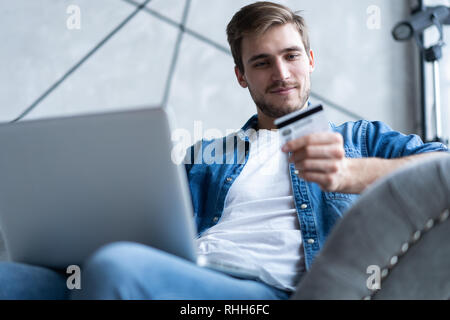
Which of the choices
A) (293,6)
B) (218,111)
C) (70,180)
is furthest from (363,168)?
(293,6)

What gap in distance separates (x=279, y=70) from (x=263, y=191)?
39 cm

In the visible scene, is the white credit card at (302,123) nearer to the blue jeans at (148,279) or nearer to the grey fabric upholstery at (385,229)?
the grey fabric upholstery at (385,229)

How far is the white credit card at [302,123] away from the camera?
2.68ft

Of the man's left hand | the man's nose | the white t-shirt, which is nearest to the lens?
the man's left hand

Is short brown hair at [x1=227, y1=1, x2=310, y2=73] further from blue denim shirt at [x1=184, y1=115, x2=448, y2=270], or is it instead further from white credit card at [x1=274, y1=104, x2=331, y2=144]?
white credit card at [x1=274, y1=104, x2=331, y2=144]

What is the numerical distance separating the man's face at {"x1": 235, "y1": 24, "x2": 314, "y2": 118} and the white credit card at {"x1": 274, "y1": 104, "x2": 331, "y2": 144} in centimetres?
60

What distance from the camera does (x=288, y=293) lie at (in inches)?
39.7

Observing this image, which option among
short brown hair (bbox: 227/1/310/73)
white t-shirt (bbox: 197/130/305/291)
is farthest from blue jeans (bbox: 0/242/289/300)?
short brown hair (bbox: 227/1/310/73)

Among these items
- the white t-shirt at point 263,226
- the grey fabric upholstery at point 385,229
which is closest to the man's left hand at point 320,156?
the grey fabric upholstery at point 385,229

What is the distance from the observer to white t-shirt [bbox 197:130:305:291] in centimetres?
105

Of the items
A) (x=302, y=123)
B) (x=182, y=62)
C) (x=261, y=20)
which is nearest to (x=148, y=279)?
(x=302, y=123)

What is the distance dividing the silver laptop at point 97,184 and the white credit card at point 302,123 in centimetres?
20

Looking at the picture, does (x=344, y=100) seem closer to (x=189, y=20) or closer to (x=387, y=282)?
(x=189, y=20)

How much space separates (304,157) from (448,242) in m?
0.27
